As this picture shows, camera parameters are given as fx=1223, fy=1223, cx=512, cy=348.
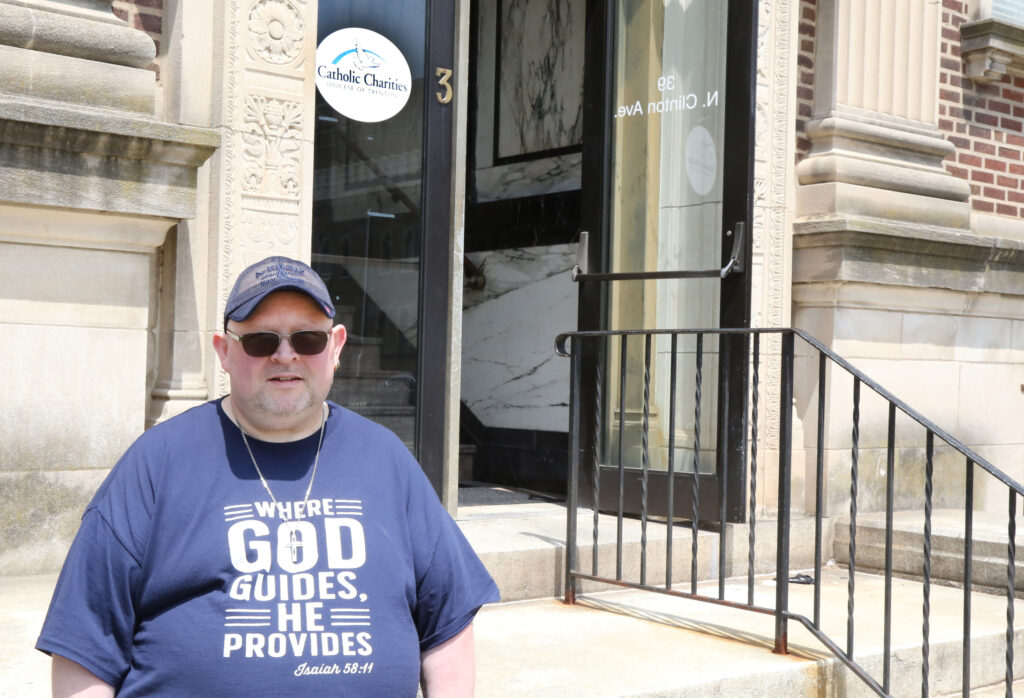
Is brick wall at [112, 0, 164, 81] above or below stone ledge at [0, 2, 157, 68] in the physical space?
above

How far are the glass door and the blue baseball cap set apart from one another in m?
2.84

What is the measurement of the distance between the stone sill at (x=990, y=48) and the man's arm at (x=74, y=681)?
6.30 m

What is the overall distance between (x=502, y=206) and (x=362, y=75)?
2.97m

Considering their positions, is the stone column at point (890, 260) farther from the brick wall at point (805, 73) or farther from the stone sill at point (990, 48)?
the stone sill at point (990, 48)

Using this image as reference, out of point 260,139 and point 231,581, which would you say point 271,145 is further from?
point 231,581

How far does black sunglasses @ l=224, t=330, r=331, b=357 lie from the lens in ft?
6.73

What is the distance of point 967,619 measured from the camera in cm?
383

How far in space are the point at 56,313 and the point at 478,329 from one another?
13.4ft

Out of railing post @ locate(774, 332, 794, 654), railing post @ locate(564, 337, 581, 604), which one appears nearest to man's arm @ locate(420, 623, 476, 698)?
railing post @ locate(774, 332, 794, 654)

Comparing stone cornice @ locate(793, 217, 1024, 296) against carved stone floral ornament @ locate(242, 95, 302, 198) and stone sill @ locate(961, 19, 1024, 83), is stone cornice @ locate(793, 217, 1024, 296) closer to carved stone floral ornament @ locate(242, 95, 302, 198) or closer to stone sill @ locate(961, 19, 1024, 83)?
stone sill @ locate(961, 19, 1024, 83)

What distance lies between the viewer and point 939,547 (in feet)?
18.8

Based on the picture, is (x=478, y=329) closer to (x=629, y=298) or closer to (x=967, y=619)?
(x=629, y=298)

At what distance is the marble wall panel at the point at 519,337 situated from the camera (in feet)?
24.3

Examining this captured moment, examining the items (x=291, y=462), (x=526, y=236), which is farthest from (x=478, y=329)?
(x=291, y=462)
